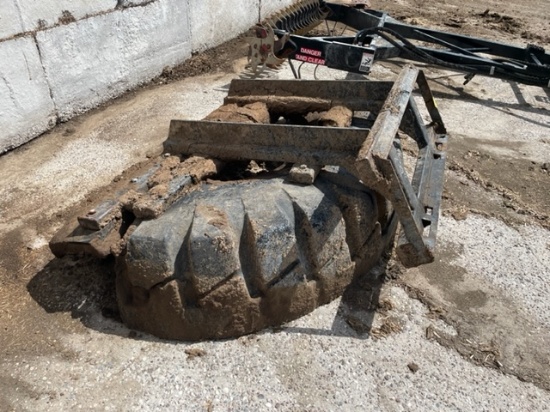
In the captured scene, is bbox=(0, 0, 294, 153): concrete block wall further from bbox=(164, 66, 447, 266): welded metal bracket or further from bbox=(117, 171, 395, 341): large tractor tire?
bbox=(117, 171, 395, 341): large tractor tire

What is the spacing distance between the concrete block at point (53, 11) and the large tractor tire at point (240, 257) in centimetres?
300

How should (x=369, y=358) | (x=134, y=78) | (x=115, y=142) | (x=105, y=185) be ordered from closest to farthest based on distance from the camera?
(x=369, y=358)
(x=105, y=185)
(x=115, y=142)
(x=134, y=78)

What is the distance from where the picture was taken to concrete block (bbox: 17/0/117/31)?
465 centimetres

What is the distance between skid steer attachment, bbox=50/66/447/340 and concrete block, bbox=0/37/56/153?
2.23m

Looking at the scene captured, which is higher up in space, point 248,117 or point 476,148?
point 248,117

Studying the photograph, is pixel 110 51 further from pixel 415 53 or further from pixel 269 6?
pixel 269 6

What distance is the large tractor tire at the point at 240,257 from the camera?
103 inches

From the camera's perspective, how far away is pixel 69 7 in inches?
198

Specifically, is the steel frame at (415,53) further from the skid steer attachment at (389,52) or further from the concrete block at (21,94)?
the concrete block at (21,94)

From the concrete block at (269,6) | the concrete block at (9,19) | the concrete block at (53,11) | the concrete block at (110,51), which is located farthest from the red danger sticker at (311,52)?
the concrete block at (269,6)

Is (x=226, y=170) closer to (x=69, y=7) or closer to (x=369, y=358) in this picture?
(x=369, y=358)

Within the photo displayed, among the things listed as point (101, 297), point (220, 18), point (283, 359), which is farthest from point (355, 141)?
point (220, 18)

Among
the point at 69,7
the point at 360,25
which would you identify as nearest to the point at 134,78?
the point at 69,7

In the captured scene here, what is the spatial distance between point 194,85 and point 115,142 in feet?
5.77
